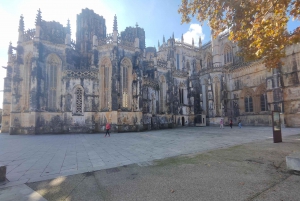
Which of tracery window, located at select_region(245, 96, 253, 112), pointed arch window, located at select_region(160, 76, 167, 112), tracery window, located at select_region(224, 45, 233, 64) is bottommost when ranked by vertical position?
tracery window, located at select_region(245, 96, 253, 112)

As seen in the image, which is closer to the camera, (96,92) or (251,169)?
(251,169)

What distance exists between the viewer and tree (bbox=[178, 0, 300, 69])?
6422 millimetres

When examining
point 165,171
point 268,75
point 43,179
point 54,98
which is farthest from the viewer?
point 268,75

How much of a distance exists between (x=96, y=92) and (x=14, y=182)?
17933 millimetres

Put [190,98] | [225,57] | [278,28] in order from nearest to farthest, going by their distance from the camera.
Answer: [278,28], [190,98], [225,57]

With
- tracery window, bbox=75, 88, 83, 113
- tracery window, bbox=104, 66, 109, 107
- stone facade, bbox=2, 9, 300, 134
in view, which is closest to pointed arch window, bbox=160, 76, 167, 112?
stone facade, bbox=2, 9, 300, 134

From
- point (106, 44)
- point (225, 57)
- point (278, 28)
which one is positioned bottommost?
point (278, 28)

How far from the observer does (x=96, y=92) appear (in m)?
21.5

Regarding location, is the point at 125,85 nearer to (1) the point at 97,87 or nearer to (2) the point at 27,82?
(1) the point at 97,87

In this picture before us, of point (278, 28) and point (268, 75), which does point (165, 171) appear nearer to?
point (278, 28)

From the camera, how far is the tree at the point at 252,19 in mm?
6422

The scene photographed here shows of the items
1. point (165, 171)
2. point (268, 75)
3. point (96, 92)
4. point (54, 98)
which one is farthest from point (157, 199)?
point (268, 75)

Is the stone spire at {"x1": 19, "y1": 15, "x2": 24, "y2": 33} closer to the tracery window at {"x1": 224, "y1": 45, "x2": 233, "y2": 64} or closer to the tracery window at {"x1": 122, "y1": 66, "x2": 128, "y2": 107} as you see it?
the tracery window at {"x1": 122, "y1": 66, "x2": 128, "y2": 107}

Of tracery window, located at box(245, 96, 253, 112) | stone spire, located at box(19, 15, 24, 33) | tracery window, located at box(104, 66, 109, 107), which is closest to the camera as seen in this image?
stone spire, located at box(19, 15, 24, 33)
